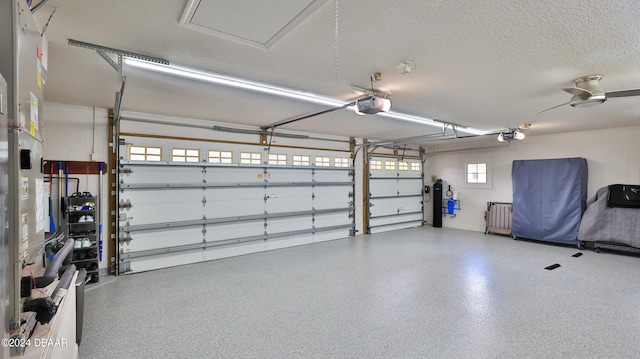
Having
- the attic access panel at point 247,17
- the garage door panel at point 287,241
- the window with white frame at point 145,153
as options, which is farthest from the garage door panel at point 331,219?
the attic access panel at point 247,17

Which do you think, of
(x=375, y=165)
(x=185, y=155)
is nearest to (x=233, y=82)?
(x=185, y=155)

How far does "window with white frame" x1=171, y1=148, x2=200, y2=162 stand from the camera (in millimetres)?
4855

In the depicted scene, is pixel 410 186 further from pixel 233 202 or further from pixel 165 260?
pixel 165 260

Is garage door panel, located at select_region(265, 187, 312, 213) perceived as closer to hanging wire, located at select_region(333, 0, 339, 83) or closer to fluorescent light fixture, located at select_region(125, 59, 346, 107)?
fluorescent light fixture, located at select_region(125, 59, 346, 107)

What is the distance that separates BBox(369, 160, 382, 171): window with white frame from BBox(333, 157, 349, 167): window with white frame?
33.9 inches

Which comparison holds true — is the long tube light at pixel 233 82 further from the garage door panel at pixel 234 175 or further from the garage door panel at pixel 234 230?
the garage door panel at pixel 234 230

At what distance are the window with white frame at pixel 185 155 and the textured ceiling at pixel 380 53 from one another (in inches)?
32.7

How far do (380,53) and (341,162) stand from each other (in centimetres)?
470

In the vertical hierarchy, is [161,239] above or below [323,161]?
below

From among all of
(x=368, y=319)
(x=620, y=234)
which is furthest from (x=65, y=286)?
(x=620, y=234)

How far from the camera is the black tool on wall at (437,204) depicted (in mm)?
Answer: 8844

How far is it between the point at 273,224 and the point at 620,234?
693cm

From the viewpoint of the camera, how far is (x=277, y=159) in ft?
19.8

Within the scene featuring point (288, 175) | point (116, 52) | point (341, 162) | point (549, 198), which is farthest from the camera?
point (341, 162)
